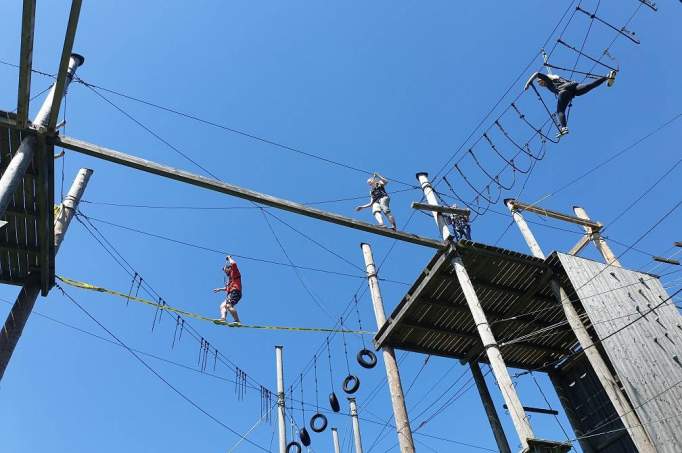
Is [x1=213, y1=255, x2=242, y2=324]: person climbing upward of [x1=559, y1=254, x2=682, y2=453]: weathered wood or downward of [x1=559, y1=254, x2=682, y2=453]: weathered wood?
upward

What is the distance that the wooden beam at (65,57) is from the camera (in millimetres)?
5801

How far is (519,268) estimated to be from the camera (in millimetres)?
11703

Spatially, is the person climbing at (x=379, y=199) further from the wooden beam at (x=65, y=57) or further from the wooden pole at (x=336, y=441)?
the wooden pole at (x=336, y=441)

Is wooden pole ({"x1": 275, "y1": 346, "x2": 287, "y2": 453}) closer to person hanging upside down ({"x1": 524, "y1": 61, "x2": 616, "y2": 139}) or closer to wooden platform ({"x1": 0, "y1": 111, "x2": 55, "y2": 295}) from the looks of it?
wooden platform ({"x1": 0, "y1": 111, "x2": 55, "y2": 295})

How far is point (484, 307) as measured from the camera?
40.8 ft

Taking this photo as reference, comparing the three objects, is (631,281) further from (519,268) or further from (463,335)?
(463,335)

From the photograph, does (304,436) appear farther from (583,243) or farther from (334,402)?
(583,243)

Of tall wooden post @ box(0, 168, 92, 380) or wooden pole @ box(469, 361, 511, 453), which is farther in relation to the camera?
wooden pole @ box(469, 361, 511, 453)

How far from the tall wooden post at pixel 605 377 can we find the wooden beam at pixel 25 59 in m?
10.5

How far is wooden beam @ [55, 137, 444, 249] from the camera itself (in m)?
7.64

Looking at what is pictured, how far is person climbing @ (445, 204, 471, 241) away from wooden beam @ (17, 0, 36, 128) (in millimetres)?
8003

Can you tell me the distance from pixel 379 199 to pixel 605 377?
5972 millimetres

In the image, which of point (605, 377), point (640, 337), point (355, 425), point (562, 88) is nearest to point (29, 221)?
point (562, 88)

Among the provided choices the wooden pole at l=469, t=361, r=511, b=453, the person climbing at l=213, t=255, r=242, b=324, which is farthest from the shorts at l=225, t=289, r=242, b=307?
the wooden pole at l=469, t=361, r=511, b=453
